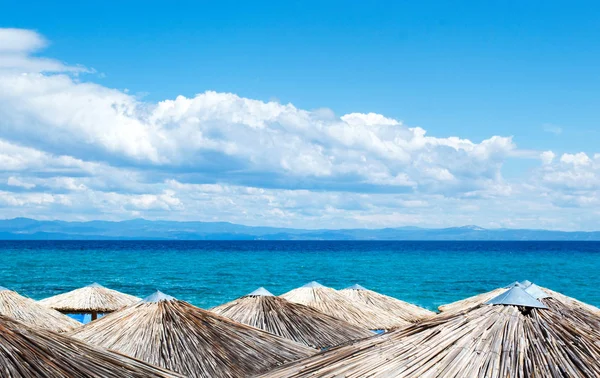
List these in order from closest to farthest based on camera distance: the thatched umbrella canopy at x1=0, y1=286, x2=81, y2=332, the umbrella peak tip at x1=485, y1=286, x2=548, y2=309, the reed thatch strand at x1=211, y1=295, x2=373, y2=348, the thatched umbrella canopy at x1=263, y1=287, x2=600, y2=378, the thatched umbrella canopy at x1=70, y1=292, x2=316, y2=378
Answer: the thatched umbrella canopy at x1=263, y1=287, x2=600, y2=378 → the umbrella peak tip at x1=485, y1=286, x2=548, y2=309 → the thatched umbrella canopy at x1=70, y1=292, x2=316, y2=378 → the reed thatch strand at x1=211, y1=295, x2=373, y2=348 → the thatched umbrella canopy at x1=0, y1=286, x2=81, y2=332

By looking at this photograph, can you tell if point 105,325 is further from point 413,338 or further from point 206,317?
point 413,338

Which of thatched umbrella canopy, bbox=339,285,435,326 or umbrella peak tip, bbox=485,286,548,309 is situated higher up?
umbrella peak tip, bbox=485,286,548,309

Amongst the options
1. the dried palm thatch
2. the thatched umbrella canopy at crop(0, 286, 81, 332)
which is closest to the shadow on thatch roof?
the thatched umbrella canopy at crop(0, 286, 81, 332)

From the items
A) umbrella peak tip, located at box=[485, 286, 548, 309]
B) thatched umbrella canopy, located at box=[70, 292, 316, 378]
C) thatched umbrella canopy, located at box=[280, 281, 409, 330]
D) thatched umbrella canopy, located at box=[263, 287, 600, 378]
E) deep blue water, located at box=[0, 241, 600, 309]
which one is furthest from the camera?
deep blue water, located at box=[0, 241, 600, 309]

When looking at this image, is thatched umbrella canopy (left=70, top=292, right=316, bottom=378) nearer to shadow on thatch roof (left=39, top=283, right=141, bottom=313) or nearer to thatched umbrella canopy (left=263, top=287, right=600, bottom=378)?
thatched umbrella canopy (left=263, top=287, right=600, bottom=378)

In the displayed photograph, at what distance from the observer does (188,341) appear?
7074mm

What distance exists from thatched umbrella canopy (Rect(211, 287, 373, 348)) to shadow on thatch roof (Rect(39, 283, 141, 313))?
21.2ft

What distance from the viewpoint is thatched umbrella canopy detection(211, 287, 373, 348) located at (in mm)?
9312

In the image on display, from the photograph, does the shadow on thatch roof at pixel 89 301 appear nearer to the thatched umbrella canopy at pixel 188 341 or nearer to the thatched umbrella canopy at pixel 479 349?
the thatched umbrella canopy at pixel 188 341

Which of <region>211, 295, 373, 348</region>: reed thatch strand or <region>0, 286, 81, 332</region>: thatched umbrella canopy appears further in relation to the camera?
<region>0, 286, 81, 332</region>: thatched umbrella canopy

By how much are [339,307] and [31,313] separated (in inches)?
212

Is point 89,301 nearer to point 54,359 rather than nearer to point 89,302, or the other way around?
point 89,302

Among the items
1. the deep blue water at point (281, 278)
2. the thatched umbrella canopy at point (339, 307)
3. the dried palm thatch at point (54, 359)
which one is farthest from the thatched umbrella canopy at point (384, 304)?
the deep blue water at point (281, 278)

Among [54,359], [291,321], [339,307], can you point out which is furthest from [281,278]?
[54,359]
